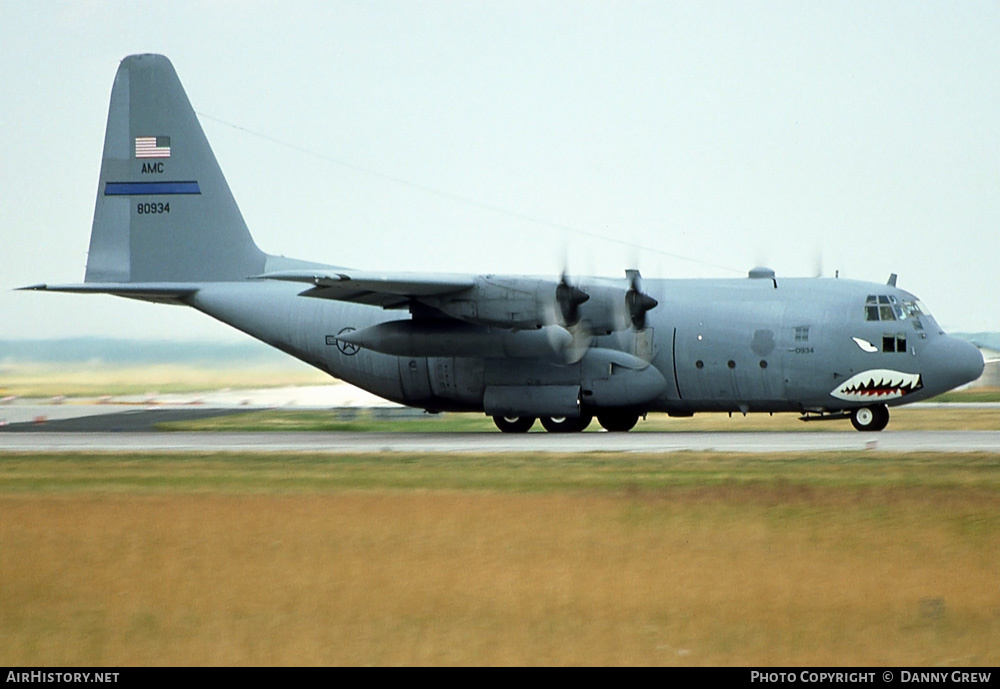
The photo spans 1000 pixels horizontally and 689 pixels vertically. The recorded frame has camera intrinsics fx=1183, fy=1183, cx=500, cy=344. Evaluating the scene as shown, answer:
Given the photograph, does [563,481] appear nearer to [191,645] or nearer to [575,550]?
[575,550]

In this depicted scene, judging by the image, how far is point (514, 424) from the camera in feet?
88.0

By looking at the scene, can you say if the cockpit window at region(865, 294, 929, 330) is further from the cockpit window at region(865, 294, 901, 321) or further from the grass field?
the grass field

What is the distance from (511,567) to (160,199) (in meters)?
20.7

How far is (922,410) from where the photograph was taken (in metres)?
33.8

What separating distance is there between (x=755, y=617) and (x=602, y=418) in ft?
59.5

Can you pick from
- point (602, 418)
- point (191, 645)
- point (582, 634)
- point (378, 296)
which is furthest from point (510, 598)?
point (602, 418)

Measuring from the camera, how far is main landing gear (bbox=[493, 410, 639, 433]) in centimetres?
2608

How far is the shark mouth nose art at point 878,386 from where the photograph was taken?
2375 cm

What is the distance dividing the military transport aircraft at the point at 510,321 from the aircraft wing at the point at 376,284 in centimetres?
5


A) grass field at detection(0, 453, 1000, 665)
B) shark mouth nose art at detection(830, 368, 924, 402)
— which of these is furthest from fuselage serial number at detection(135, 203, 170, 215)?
shark mouth nose art at detection(830, 368, 924, 402)

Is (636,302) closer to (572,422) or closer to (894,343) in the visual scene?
(572,422)

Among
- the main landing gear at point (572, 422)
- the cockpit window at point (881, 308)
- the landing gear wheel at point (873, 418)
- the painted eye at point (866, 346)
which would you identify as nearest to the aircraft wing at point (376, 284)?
the main landing gear at point (572, 422)

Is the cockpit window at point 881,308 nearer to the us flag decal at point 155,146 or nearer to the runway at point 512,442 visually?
→ the runway at point 512,442

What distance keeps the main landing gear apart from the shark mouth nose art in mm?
4626
